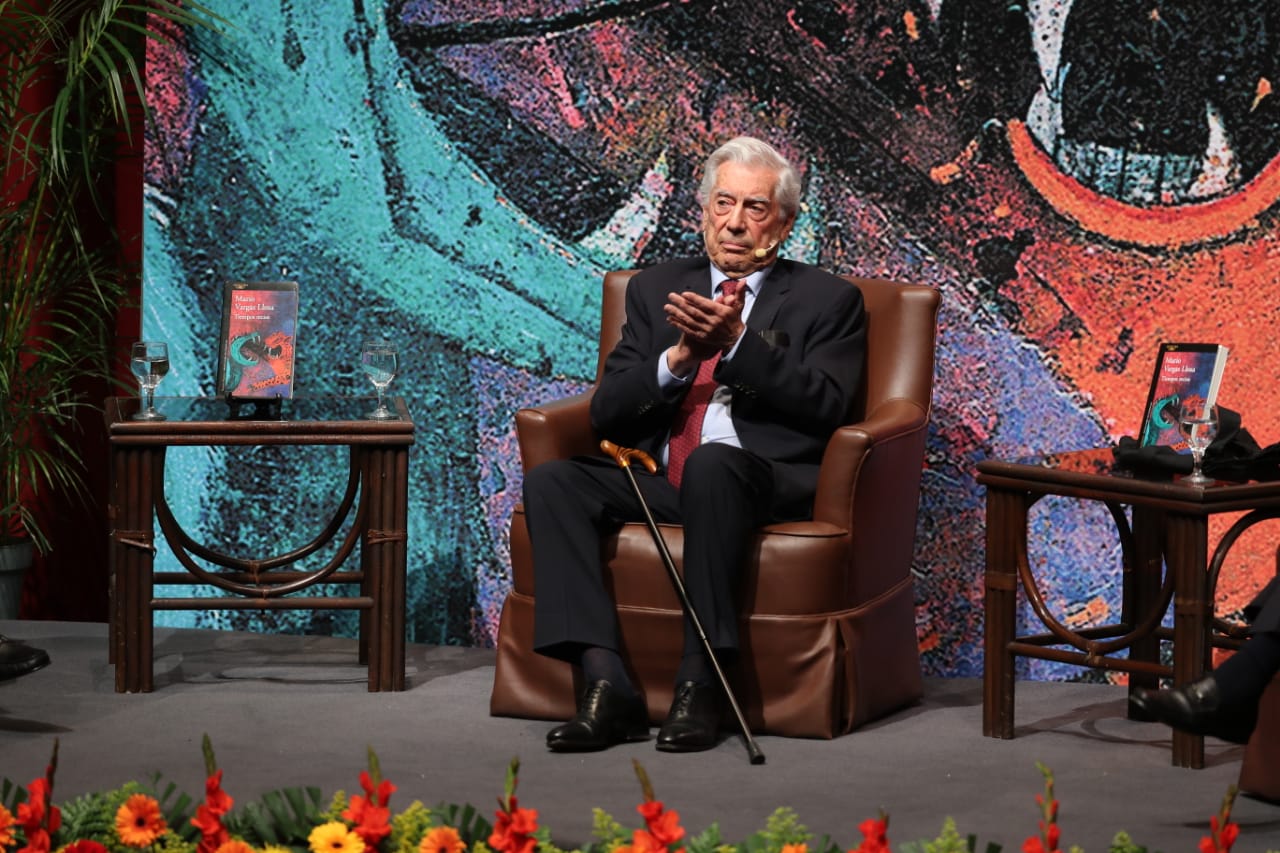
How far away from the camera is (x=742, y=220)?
3891 millimetres

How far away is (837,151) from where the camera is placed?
14.4 ft

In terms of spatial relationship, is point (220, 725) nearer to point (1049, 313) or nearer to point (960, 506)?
point (960, 506)

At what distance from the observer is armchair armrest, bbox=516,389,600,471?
3.83 meters

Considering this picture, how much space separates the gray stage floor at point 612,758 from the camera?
2936 mm

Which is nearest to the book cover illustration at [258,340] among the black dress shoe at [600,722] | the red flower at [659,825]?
the black dress shoe at [600,722]

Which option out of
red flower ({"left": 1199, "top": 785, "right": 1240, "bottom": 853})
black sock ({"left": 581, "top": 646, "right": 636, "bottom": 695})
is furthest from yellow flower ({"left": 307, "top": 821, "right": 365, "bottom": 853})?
black sock ({"left": 581, "top": 646, "right": 636, "bottom": 695})

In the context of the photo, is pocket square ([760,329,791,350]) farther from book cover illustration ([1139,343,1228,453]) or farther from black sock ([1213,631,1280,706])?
black sock ([1213,631,1280,706])

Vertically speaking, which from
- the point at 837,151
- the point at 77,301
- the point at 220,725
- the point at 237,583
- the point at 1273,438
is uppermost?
the point at 837,151

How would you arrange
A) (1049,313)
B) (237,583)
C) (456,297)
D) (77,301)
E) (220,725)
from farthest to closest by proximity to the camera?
(77,301)
(456,297)
(1049,313)
(237,583)
(220,725)

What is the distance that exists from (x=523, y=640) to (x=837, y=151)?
156cm

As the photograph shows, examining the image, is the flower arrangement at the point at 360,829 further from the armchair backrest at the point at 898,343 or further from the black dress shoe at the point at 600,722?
the armchair backrest at the point at 898,343

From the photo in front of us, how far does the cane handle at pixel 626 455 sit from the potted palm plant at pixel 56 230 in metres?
1.59

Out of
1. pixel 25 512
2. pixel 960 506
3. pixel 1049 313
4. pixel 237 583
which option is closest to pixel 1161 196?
Answer: pixel 1049 313

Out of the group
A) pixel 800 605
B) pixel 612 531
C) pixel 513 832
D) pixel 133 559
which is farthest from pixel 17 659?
pixel 513 832
